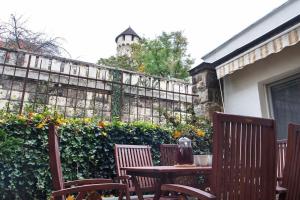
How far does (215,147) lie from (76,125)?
2.77m

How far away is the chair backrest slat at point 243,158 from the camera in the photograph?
4.33 feet

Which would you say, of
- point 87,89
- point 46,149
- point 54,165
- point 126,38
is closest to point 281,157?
point 54,165

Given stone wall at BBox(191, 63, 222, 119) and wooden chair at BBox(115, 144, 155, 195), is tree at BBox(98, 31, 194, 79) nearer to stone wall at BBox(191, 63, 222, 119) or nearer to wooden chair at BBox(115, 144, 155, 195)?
stone wall at BBox(191, 63, 222, 119)

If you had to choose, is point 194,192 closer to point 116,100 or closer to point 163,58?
point 116,100

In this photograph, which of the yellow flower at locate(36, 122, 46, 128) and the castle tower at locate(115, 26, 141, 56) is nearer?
the yellow flower at locate(36, 122, 46, 128)

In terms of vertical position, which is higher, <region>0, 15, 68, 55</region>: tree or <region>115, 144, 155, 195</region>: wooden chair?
<region>0, 15, 68, 55</region>: tree

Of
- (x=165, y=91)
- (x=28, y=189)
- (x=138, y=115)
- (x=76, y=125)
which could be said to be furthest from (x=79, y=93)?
(x=28, y=189)

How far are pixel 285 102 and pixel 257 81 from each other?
57cm

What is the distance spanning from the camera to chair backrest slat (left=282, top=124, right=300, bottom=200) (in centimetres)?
174

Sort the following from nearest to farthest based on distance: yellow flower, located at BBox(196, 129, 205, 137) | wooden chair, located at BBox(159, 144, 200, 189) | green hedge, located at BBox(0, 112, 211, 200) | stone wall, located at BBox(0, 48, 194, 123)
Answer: green hedge, located at BBox(0, 112, 211, 200) → wooden chair, located at BBox(159, 144, 200, 189) → yellow flower, located at BBox(196, 129, 205, 137) → stone wall, located at BBox(0, 48, 194, 123)

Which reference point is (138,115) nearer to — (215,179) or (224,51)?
(224,51)

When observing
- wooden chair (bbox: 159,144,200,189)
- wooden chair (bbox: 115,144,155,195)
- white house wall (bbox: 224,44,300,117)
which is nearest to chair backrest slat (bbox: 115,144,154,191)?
wooden chair (bbox: 115,144,155,195)

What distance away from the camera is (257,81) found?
4387 mm

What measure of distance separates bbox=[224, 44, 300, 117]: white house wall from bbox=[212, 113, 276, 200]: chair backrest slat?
2842 millimetres
